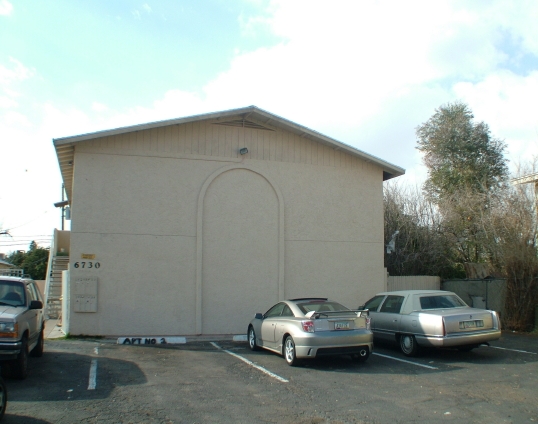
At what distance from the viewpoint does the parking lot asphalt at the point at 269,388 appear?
22.1 ft

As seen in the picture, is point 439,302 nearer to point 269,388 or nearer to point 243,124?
point 269,388

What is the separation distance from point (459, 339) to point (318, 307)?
9.71 ft

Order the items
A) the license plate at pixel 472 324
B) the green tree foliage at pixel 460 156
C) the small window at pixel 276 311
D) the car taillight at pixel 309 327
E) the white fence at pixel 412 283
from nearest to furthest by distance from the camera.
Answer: the car taillight at pixel 309 327 < the license plate at pixel 472 324 < the small window at pixel 276 311 < the white fence at pixel 412 283 < the green tree foliage at pixel 460 156

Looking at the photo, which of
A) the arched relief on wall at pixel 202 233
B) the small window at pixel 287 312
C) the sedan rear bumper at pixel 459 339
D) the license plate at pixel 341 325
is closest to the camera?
the license plate at pixel 341 325

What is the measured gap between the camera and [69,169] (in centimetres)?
1716

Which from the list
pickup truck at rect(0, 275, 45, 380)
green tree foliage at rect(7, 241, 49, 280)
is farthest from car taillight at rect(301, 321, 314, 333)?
green tree foliage at rect(7, 241, 49, 280)

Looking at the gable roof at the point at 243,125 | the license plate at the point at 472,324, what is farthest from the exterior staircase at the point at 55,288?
the license plate at the point at 472,324

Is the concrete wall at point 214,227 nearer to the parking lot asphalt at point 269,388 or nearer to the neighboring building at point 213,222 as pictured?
the neighboring building at point 213,222

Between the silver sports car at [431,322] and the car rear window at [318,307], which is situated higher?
the car rear window at [318,307]

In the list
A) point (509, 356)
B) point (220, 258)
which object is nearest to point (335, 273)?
point (220, 258)

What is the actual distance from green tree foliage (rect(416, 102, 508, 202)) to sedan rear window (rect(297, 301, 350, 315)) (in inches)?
759

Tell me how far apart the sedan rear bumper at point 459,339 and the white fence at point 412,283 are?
754cm

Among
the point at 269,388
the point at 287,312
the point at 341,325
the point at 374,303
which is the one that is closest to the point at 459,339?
the point at 341,325

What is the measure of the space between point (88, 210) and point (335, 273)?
7890mm
